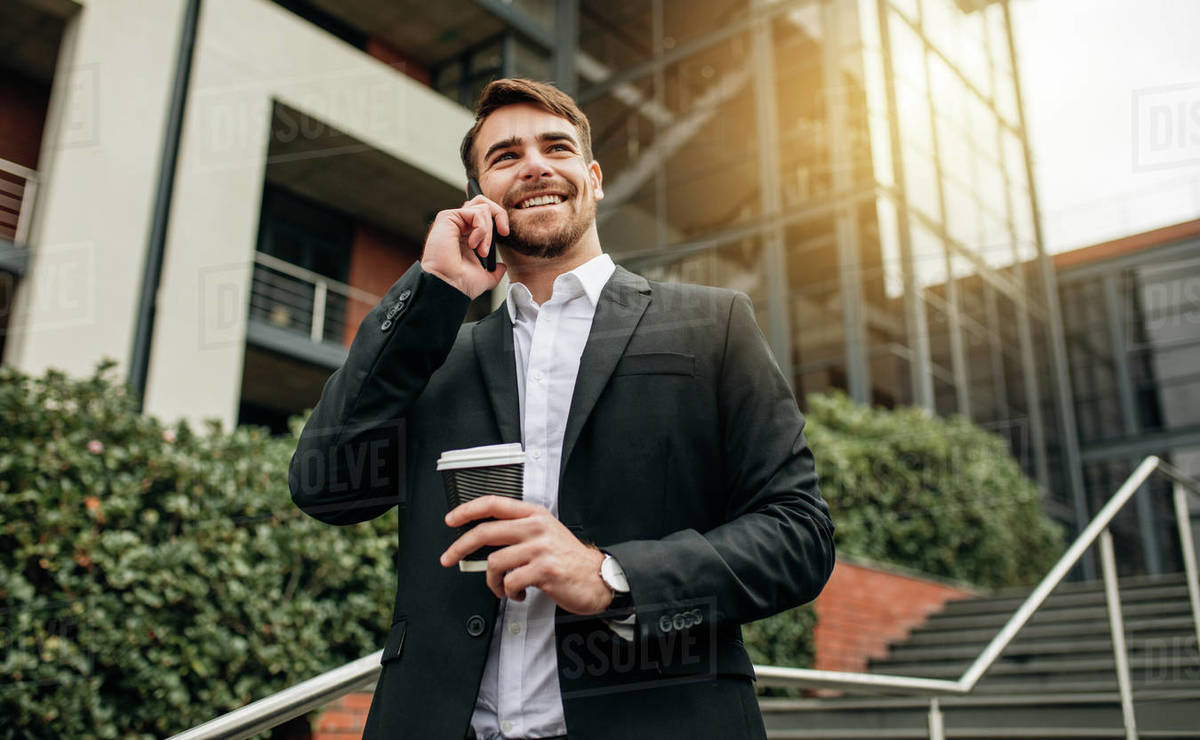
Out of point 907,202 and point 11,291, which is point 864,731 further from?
point 907,202

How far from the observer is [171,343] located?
8664 millimetres

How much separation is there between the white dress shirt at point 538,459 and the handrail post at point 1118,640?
3.51 meters

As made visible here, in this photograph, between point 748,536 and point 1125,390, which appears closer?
point 748,536

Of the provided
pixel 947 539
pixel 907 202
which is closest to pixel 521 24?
pixel 907 202

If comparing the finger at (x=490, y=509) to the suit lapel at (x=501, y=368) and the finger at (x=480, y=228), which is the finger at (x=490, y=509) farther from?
the finger at (x=480, y=228)

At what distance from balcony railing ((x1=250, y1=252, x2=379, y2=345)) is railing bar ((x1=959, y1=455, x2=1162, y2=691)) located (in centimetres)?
855

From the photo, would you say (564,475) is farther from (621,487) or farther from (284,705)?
(284,705)

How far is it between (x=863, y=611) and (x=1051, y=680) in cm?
181

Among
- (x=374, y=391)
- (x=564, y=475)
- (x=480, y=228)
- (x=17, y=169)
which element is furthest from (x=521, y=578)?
(x=17, y=169)

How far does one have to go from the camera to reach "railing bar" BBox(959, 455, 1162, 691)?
3.64m

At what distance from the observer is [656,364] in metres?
1.46

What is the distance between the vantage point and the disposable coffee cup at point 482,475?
44.6 inches

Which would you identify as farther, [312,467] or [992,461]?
[992,461]

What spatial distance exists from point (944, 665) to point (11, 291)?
814 centimetres
